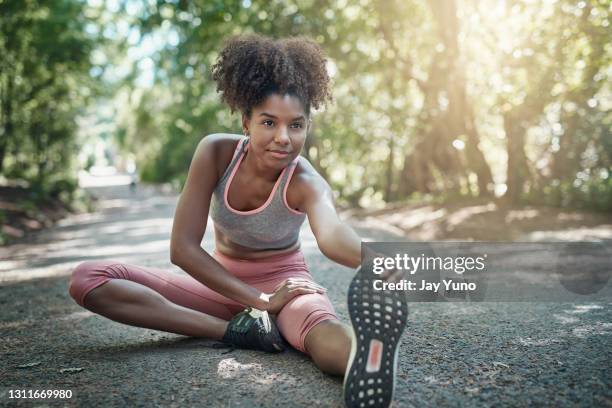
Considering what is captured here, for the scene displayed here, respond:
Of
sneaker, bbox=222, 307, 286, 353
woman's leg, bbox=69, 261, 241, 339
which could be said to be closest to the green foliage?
woman's leg, bbox=69, 261, 241, 339

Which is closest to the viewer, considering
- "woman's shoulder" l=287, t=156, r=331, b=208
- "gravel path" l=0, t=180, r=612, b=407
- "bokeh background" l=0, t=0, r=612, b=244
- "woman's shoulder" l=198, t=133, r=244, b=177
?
"gravel path" l=0, t=180, r=612, b=407

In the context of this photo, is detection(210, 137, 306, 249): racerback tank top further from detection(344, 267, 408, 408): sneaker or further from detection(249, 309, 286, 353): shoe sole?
detection(344, 267, 408, 408): sneaker

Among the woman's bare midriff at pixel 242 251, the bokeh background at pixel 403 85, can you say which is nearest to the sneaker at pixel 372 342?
the woman's bare midriff at pixel 242 251

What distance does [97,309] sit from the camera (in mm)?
2691

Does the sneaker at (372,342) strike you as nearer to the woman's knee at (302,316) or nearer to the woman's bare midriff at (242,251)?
the woman's knee at (302,316)

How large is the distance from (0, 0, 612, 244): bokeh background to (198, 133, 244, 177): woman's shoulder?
278 cm

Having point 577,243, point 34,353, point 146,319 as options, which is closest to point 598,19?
point 577,243

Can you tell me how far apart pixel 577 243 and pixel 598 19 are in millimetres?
2660

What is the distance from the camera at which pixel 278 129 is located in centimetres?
251

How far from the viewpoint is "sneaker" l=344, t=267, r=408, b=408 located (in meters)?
1.84

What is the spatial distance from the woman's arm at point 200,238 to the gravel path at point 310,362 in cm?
34

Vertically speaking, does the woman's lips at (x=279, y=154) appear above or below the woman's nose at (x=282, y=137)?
below

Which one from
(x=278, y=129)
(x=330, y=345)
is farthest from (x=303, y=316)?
(x=278, y=129)

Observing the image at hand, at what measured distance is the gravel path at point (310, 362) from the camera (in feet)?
6.91
